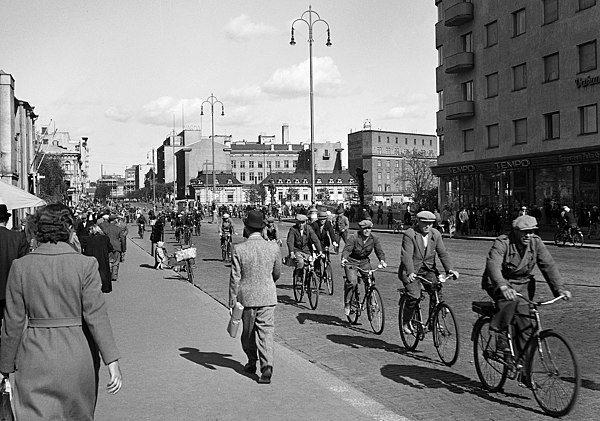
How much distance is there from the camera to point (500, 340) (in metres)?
6.61

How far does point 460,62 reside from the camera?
45312 mm

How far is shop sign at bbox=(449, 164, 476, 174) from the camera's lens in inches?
1791

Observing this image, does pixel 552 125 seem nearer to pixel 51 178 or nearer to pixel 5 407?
pixel 5 407

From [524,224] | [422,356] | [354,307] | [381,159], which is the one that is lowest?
[422,356]

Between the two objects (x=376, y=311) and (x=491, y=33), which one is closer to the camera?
(x=376, y=311)

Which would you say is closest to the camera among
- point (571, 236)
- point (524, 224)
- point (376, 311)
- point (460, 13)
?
point (524, 224)

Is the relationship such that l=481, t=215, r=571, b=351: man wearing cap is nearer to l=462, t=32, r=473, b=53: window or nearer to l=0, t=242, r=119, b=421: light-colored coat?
l=0, t=242, r=119, b=421: light-colored coat

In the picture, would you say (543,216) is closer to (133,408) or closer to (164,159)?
(133,408)

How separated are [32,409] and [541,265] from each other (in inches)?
186

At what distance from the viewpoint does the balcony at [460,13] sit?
44594 millimetres

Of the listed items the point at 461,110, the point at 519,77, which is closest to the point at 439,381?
the point at 519,77

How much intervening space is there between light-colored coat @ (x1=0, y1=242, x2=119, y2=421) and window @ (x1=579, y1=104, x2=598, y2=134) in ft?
115

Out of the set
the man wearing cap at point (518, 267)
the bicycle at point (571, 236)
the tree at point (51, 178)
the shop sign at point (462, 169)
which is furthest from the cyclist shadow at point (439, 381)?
the tree at point (51, 178)

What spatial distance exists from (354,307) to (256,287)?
387 centimetres
